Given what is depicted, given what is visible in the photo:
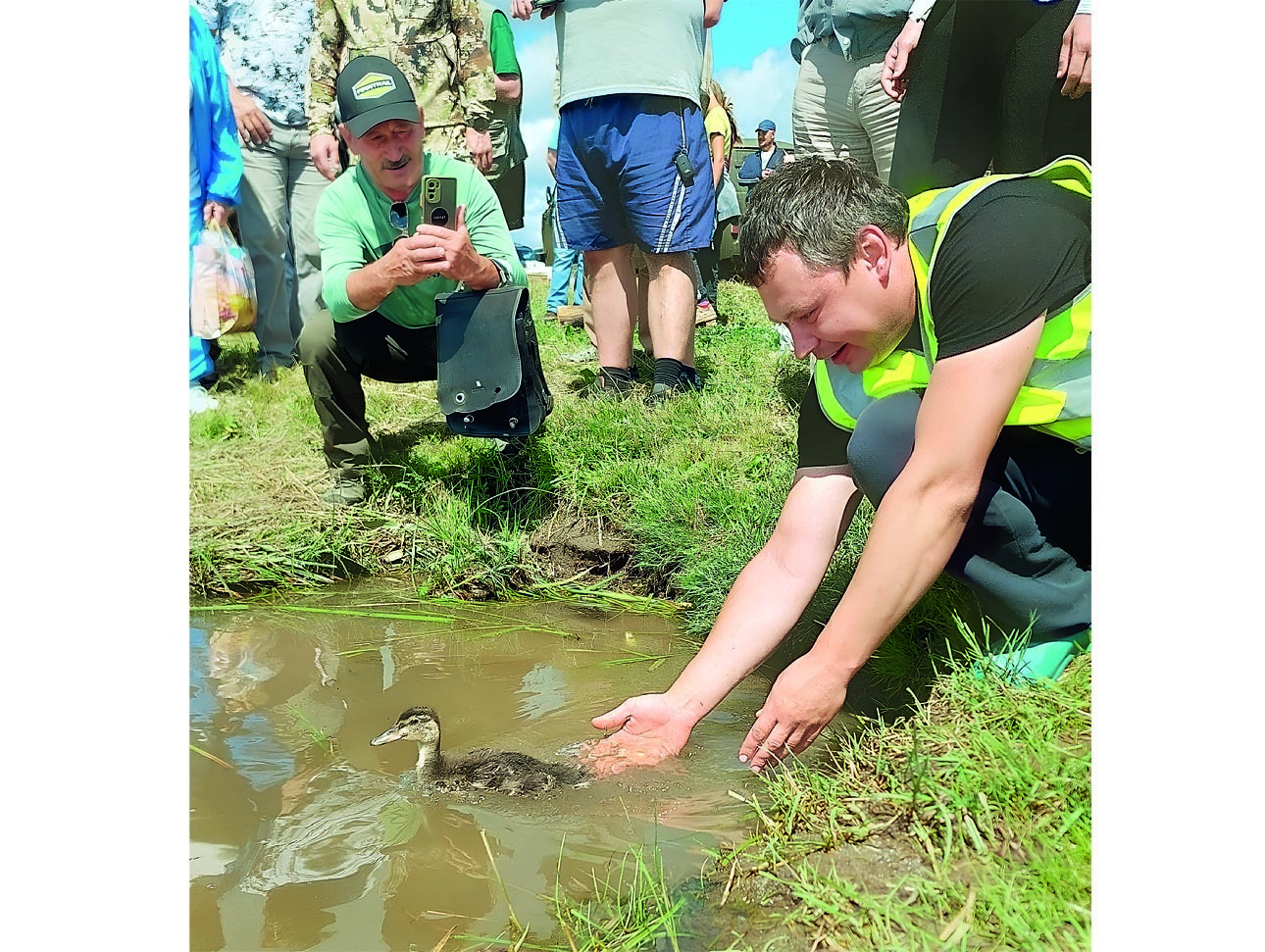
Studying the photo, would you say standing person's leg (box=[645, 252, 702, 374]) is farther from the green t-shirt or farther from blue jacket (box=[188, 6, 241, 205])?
blue jacket (box=[188, 6, 241, 205])

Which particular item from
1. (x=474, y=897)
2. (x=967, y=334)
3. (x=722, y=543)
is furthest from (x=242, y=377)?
(x=967, y=334)

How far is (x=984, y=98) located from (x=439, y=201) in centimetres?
192

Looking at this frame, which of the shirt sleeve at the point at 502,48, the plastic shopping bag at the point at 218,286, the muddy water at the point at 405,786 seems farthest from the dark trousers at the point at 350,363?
the shirt sleeve at the point at 502,48

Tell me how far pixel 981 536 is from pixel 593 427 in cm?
218

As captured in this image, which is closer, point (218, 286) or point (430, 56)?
point (430, 56)

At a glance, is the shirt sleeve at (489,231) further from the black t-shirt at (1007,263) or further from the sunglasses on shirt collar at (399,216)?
the black t-shirt at (1007,263)

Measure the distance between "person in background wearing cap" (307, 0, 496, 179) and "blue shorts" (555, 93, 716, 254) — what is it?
1.23ft

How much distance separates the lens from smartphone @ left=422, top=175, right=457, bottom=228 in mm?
3828

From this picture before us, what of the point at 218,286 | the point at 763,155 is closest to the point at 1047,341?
the point at 763,155

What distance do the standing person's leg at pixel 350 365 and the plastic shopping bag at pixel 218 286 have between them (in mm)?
413

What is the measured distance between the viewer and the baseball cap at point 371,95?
3859mm

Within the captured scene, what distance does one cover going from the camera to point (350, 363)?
4.58 meters

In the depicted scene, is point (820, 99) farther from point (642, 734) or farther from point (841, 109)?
point (642, 734)

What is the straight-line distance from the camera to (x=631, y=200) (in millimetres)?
4520
